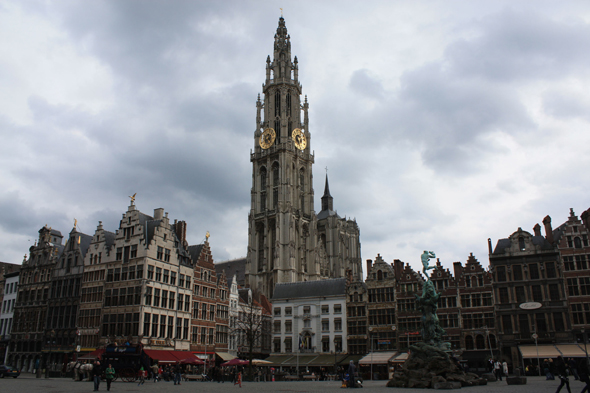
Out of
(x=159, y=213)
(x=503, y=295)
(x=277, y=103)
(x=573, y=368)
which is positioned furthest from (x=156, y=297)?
(x=277, y=103)

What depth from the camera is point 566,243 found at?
143 ft

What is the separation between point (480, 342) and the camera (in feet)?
143

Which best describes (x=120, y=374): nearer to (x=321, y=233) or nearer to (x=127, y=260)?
(x=127, y=260)

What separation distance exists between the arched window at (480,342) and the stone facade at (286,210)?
1636 inches

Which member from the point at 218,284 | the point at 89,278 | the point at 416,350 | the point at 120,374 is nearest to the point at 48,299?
the point at 89,278

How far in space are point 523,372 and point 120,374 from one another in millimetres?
31310

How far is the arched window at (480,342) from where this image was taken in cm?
4334

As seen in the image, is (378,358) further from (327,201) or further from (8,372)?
(327,201)

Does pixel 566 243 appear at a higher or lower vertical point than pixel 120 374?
higher

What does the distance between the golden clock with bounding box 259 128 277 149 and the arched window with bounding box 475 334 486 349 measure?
5975 centimetres

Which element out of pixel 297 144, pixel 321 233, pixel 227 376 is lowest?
pixel 227 376

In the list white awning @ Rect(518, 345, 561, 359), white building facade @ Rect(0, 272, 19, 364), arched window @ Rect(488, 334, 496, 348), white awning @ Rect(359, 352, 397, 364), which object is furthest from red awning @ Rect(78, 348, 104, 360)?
white awning @ Rect(518, 345, 561, 359)

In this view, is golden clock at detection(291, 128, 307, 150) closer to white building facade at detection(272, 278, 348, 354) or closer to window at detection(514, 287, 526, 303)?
white building facade at detection(272, 278, 348, 354)

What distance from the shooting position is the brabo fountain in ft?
81.8
